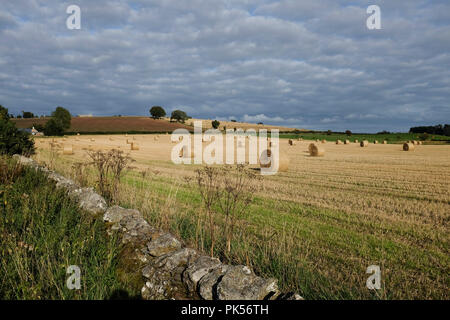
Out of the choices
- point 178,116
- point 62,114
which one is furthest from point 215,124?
point 62,114

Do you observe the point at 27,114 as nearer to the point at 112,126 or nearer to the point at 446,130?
the point at 112,126

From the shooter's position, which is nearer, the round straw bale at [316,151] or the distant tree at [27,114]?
the round straw bale at [316,151]

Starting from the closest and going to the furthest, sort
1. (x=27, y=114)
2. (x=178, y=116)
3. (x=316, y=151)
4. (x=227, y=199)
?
(x=227, y=199)
(x=316, y=151)
(x=178, y=116)
(x=27, y=114)

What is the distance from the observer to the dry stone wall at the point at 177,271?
11.8 feet

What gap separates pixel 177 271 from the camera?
14.2 feet

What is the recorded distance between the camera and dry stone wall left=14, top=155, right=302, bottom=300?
11.8 ft

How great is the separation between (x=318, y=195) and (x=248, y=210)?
3604 mm

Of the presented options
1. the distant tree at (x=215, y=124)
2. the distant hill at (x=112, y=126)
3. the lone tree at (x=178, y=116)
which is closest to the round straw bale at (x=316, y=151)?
the distant hill at (x=112, y=126)

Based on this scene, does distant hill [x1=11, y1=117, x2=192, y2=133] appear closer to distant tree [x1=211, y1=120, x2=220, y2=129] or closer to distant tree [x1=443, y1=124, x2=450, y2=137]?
distant tree [x1=211, y1=120, x2=220, y2=129]

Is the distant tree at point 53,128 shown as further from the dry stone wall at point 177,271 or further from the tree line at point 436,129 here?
the tree line at point 436,129

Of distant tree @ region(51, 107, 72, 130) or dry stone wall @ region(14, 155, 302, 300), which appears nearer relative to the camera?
dry stone wall @ region(14, 155, 302, 300)

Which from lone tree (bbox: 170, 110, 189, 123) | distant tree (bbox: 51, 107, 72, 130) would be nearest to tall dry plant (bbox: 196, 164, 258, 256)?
distant tree (bbox: 51, 107, 72, 130)
